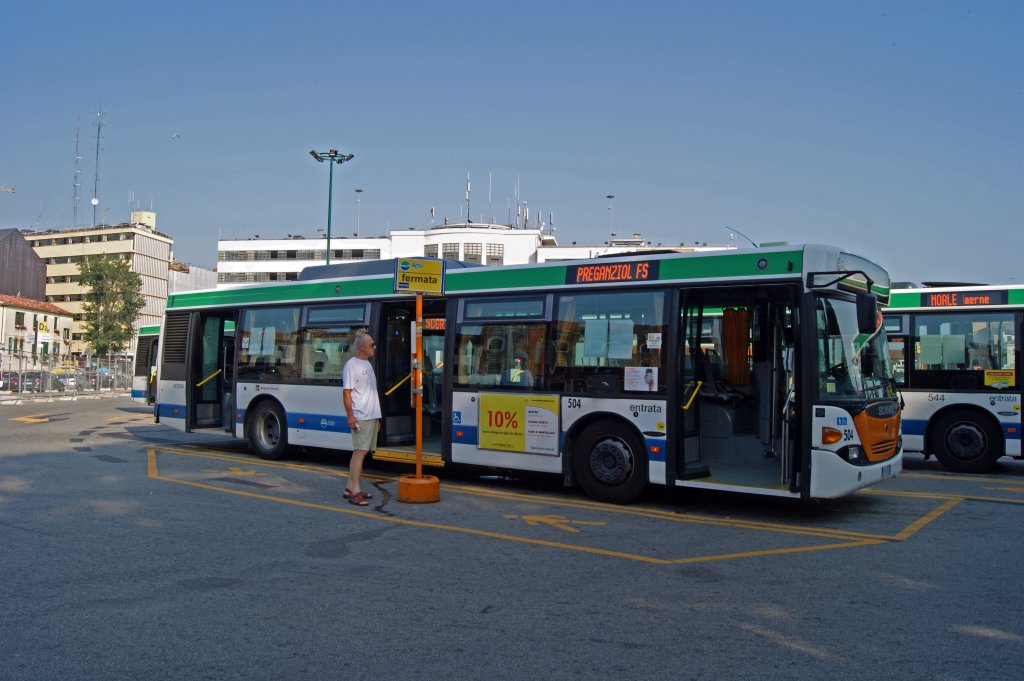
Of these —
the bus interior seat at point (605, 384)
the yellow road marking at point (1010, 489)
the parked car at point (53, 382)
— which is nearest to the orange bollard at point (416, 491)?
the bus interior seat at point (605, 384)

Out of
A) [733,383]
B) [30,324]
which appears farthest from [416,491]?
[30,324]

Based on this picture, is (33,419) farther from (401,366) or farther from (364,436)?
(364,436)

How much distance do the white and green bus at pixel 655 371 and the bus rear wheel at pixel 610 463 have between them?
0.06ft

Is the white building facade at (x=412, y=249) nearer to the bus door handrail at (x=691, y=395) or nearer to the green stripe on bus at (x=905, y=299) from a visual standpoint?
the green stripe on bus at (x=905, y=299)

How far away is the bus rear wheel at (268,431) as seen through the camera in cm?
1402

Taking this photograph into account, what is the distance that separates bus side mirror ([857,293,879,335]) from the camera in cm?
850

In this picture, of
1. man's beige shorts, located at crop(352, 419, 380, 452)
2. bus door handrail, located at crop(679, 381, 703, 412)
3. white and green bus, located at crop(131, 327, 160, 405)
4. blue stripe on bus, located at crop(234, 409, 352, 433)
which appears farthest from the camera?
white and green bus, located at crop(131, 327, 160, 405)

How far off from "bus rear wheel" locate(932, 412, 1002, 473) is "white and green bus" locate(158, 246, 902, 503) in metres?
4.48

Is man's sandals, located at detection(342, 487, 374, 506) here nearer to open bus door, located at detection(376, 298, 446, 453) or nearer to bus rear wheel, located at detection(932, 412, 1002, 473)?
open bus door, located at detection(376, 298, 446, 453)

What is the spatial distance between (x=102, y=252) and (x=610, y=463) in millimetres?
119594

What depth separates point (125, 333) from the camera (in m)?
79.8

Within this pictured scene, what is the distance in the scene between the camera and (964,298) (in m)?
13.8

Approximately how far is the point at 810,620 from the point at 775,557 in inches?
Result: 75.0

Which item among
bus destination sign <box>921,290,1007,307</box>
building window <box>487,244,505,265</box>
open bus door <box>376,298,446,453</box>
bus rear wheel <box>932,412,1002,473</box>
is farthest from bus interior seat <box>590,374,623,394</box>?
building window <box>487,244,505,265</box>
